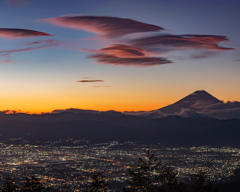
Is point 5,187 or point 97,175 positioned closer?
point 5,187

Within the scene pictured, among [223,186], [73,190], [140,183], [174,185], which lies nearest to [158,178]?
[140,183]

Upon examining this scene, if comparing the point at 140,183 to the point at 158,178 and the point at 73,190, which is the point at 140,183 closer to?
the point at 158,178

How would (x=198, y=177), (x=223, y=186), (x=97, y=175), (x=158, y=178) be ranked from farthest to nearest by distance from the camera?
(x=223, y=186) < (x=198, y=177) < (x=97, y=175) < (x=158, y=178)

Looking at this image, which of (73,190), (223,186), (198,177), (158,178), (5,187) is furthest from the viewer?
(73,190)

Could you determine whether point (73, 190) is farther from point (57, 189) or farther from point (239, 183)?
point (239, 183)

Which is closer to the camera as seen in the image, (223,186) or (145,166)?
(145,166)

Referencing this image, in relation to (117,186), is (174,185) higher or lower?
higher

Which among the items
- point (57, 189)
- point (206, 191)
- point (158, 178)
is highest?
point (158, 178)

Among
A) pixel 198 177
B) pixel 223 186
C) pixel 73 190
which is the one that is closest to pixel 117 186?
pixel 73 190

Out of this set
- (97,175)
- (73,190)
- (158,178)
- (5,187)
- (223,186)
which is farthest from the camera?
(73,190)
